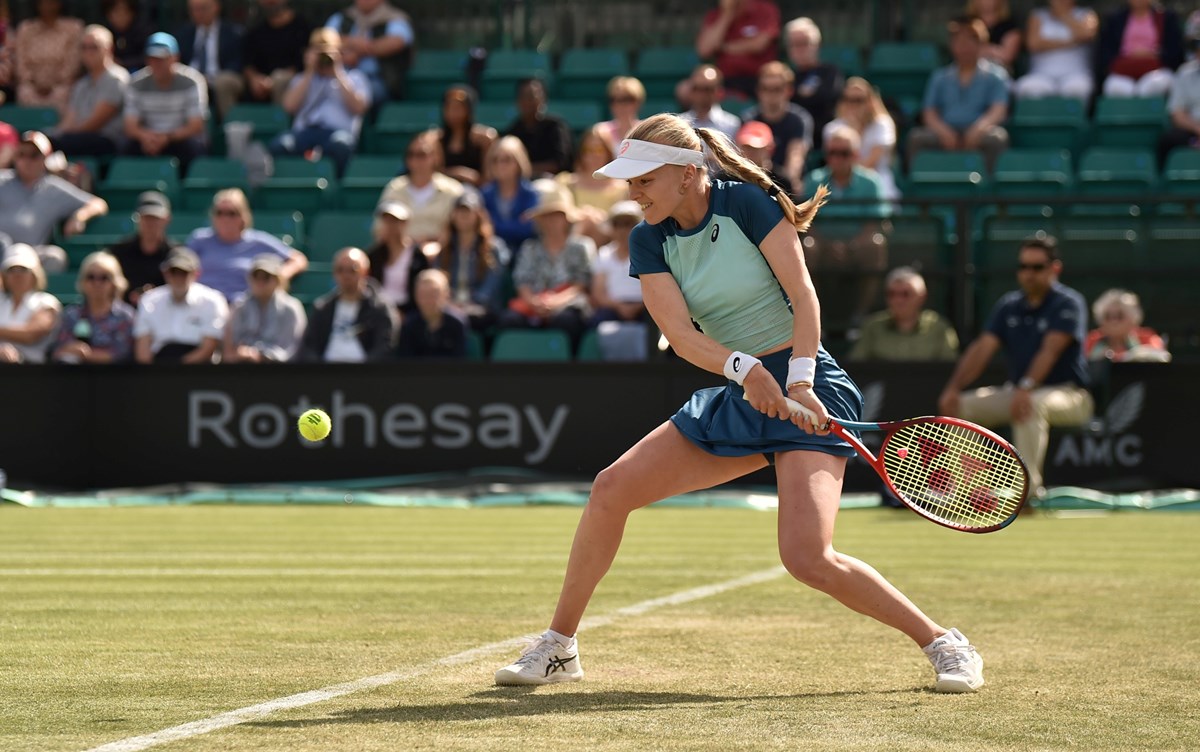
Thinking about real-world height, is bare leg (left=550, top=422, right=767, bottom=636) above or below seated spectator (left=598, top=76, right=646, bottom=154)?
below

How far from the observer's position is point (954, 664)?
5273 mm

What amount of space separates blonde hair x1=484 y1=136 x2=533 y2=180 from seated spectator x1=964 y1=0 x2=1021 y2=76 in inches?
183

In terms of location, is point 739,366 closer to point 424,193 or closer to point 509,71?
Answer: point 424,193

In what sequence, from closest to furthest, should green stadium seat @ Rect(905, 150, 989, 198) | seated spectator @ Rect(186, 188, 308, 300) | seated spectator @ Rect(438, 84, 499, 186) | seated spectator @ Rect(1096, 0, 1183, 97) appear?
1. seated spectator @ Rect(186, 188, 308, 300)
2. green stadium seat @ Rect(905, 150, 989, 198)
3. seated spectator @ Rect(438, 84, 499, 186)
4. seated spectator @ Rect(1096, 0, 1183, 97)

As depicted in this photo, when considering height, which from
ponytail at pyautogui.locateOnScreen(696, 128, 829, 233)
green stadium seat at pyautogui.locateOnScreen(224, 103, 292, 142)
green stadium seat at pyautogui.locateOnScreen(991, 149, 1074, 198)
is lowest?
green stadium seat at pyautogui.locateOnScreen(224, 103, 292, 142)

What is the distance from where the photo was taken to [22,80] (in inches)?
730

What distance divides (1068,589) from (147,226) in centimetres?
941

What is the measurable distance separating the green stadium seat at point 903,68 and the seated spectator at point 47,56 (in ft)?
26.5

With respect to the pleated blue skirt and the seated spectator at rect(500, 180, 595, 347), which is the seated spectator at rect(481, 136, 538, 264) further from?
the pleated blue skirt

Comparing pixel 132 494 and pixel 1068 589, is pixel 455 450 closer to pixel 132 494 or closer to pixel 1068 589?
pixel 132 494

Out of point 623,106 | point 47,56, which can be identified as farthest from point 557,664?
point 47,56

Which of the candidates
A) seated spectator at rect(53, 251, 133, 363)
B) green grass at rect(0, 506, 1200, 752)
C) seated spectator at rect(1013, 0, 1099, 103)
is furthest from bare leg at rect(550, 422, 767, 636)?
seated spectator at rect(1013, 0, 1099, 103)

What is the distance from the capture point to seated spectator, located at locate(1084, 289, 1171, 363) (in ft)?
43.7

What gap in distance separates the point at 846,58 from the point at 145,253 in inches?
283
